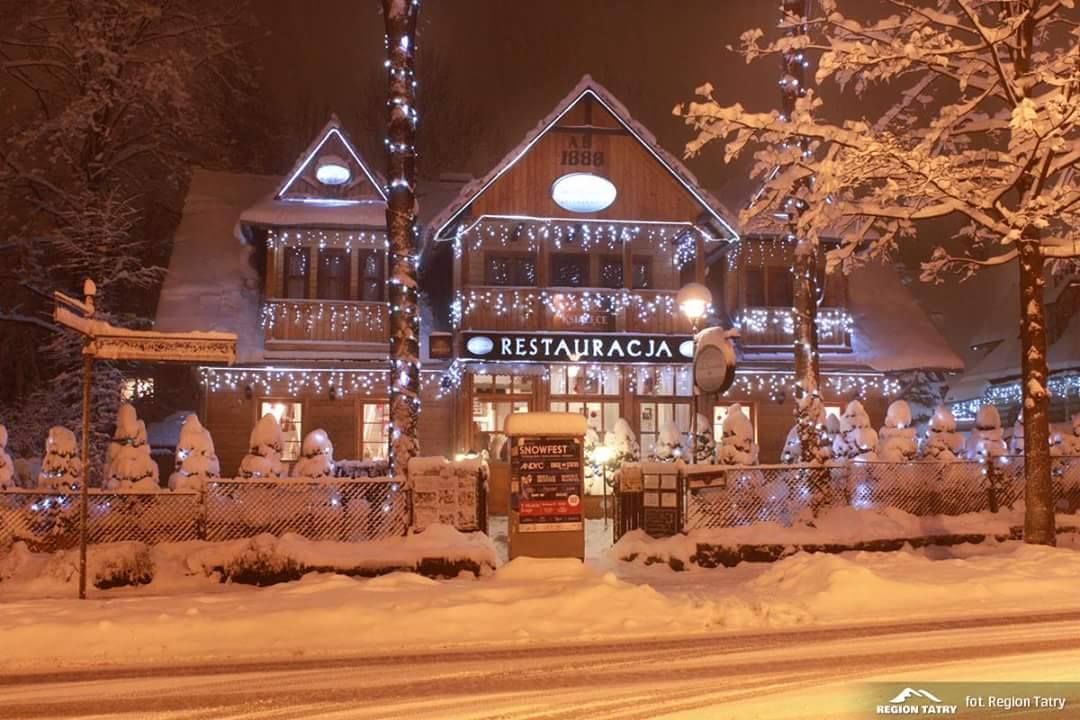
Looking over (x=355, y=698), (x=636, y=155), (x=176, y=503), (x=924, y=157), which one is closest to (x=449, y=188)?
(x=636, y=155)

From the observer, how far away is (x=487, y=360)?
20.7m

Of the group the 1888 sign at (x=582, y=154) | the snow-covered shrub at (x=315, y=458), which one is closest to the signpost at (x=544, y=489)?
the snow-covered shrub at (x=315, y=458)

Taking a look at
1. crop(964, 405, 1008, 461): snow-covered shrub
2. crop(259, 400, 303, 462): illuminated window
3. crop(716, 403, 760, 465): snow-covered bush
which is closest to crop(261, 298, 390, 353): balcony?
crop(259, 400, 303, 462): illuminated window

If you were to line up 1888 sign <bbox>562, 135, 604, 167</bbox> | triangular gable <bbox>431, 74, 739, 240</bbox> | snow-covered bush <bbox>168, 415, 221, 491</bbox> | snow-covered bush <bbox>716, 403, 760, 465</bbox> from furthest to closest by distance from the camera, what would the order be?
1. 1888 sign <bbox>562, 135, 604, 167</bbox>
2. triangular gable <bbox>431, 74, 739, 240</bbox>
3. snow-covered bush <bbox>716, 403, 760, 465</bbox>
4. snow-covered bush <bbox>168, 415, 221, 491</bbox>

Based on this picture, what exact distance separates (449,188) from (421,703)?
22279mm

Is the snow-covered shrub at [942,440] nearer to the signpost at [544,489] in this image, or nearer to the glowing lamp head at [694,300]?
the glowing lamp head at [694,300]

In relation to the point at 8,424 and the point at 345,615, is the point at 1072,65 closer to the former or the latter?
the point at 345,615

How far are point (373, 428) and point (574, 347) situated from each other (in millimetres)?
5276

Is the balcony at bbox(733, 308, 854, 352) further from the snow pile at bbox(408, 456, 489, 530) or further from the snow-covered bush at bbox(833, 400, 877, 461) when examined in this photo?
the snow pile at bbox(408, 456, 489, 530)

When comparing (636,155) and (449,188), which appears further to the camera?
(449,188)

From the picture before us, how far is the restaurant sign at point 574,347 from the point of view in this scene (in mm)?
20656

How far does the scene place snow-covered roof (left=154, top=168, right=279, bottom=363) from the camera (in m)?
21.3

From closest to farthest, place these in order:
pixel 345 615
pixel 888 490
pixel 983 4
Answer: pixel 345 615, pixel 983 4, pixel 888 490

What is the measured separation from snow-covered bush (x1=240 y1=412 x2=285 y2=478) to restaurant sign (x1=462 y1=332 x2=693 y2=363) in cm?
621
